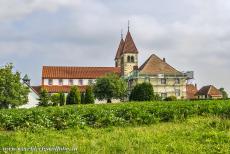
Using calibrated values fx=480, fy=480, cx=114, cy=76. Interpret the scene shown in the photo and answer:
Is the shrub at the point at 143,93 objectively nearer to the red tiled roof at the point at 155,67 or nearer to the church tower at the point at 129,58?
the red tiled roof at the point at 155,67

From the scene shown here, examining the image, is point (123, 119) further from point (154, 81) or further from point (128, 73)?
point (128, 73)

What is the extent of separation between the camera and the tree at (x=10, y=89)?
68.4 m

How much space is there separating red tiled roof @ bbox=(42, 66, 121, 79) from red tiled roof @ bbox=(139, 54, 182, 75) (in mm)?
12206

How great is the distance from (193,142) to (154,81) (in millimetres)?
87496

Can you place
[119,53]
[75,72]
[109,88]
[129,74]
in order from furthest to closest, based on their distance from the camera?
[119,53] < [75,72] < [129,74] < [109,88]

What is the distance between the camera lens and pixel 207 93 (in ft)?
364

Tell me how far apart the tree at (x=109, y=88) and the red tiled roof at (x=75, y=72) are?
2025 centimetres

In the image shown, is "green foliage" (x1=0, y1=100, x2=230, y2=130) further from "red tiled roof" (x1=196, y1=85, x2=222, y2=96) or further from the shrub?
"red tiled roof" (x1=196, y1=85, x2=222, y2=96)

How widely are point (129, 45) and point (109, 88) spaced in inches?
1102

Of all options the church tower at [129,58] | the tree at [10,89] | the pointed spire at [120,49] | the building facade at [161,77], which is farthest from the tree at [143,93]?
the pointed spire at [120,49]

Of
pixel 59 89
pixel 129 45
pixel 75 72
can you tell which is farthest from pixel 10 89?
pixel 129 45

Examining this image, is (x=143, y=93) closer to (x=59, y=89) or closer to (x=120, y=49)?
(x=59, y=89)

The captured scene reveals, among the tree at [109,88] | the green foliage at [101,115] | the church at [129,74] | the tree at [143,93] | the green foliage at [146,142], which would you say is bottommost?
the green foliage at [146,142]

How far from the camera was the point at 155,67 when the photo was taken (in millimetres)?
102188
